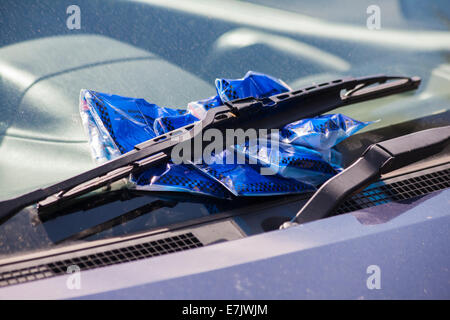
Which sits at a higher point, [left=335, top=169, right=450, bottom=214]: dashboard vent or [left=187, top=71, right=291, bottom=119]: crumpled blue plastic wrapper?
[left=187, top=71, right=291, bottom=119]: crumpled blue plastic wrapper

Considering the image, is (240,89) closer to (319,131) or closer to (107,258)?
(319,131)

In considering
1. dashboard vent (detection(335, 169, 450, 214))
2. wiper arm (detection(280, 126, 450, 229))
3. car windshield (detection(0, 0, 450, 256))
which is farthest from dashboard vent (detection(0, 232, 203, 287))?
dashboard vent (detection(335, 169, 450, 214))

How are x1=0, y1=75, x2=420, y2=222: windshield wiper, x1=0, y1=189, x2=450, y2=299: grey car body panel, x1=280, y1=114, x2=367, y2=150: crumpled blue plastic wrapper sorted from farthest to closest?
x1=280, y1=114, x2=367, y2=150: crumpled blue plastic wrapper → x1=0, y1=75, x2=420, y2=222: windshield wiper → x1=0, y1=189, x2=450, y2=299: grey car body panel

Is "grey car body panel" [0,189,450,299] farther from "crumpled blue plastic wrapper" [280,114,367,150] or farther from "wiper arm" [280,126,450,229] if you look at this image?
"crumpled blue plastic wrapper" [280,114,367,150]

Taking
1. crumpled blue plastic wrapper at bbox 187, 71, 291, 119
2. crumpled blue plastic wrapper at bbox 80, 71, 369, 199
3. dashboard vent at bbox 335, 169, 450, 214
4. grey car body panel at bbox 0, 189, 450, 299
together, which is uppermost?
crumpled blue plastic wrapper at bbox 187, 71, 291, 119

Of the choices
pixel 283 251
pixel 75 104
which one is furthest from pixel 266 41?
pixel 283 251

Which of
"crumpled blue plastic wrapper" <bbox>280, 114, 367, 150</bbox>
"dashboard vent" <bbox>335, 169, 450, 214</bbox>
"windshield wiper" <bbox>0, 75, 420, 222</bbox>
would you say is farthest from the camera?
"crumpled blue plastic wrapper" <bbox>280, 114, 367, 150</bbox>

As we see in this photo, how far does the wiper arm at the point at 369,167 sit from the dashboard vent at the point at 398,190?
7cm

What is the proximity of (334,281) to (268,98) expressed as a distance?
587 mm

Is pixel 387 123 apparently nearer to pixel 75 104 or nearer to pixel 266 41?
pixel 266 41

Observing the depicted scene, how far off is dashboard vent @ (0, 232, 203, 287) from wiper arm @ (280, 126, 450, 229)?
220mm

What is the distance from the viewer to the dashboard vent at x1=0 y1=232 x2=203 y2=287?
1.09 meters

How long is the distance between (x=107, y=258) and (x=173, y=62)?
0.78 meters

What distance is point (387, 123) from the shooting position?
1640 millimetres
